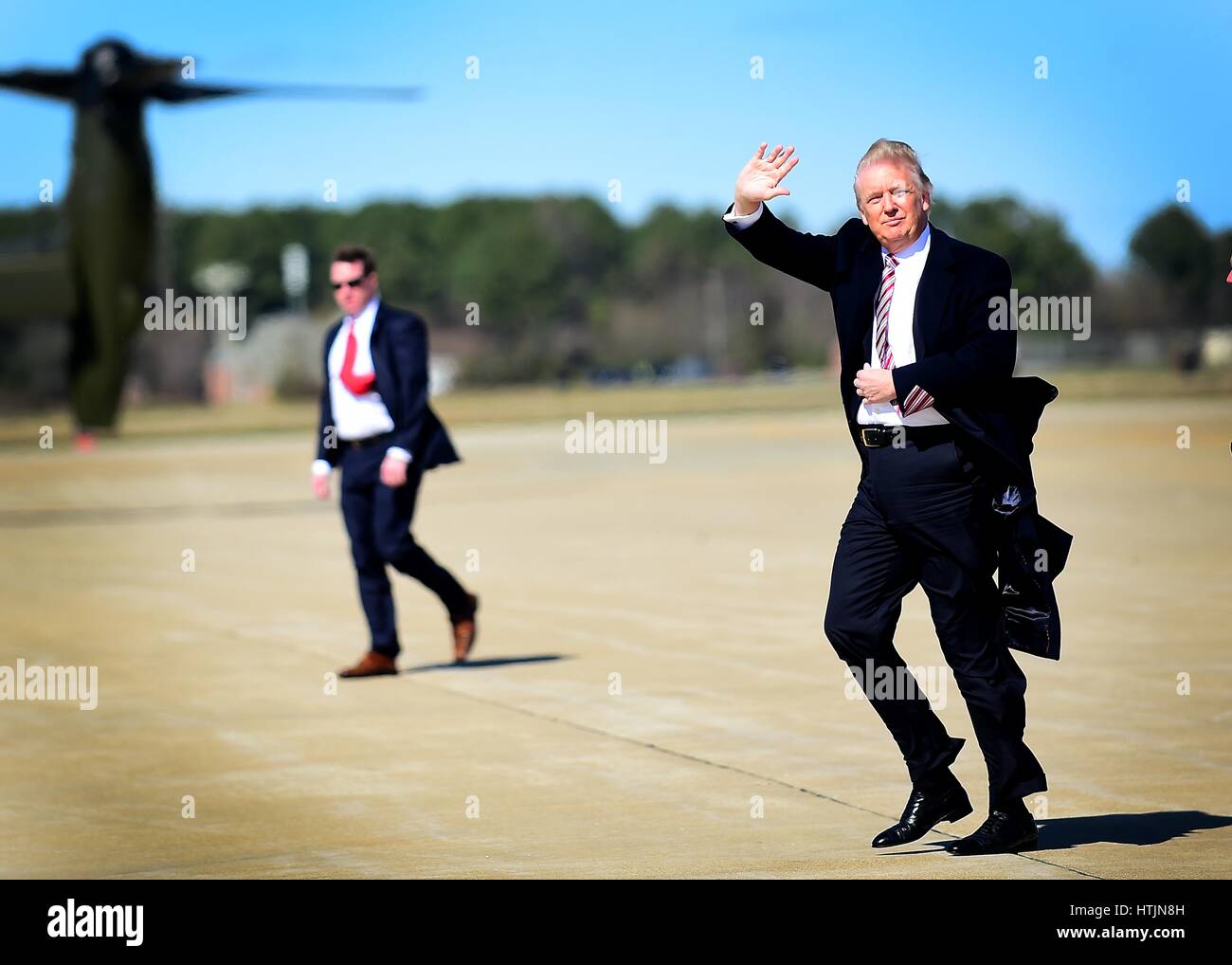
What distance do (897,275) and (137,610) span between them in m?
8.95

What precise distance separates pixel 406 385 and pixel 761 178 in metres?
4.38

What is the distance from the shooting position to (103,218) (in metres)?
30.6

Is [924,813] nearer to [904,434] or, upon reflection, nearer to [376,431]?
[904,434]

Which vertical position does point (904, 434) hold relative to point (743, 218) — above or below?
below

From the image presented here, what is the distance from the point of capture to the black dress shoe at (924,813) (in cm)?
607

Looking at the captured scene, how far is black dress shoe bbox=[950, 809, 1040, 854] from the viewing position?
19.5ft

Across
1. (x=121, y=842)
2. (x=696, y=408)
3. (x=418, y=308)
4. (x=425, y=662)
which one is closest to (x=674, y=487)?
(x=425, y=662)

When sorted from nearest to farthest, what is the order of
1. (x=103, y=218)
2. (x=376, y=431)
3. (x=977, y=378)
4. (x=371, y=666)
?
(x=977, y=378)
(x=376, y=431)
(x=371, y=666)
(x=103, y=218)

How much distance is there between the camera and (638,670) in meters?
10.3

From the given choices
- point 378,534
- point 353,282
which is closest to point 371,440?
point 378,534

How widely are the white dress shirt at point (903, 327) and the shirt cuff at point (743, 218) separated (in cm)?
5

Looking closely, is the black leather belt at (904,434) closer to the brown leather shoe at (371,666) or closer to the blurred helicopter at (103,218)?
the brown leather shoe at (371,666)

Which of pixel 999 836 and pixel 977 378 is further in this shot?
pixel 999 836
